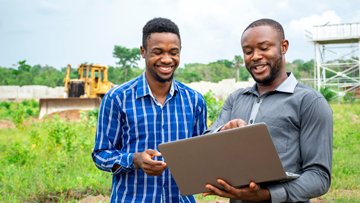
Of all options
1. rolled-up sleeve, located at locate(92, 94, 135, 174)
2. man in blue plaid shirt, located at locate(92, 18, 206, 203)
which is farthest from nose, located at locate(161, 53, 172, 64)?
rolled-up sleeve, located at locate(92, 94, 135, 174)

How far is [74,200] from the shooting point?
4.00 m

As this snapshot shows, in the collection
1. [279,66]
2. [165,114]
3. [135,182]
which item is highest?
[279,66]

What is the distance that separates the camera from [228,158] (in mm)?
1297

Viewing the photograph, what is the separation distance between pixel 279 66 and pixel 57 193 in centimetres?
386

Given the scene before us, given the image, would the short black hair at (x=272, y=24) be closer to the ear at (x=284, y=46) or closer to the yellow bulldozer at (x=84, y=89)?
the ear at (x=284, y=46)

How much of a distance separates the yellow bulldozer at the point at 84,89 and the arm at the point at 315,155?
466 inches

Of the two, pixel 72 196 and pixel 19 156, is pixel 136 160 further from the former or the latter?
pixel 19 156

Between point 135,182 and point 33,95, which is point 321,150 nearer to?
point 135,182

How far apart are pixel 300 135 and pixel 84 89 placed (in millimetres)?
13651

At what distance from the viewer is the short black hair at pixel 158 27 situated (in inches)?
76.0

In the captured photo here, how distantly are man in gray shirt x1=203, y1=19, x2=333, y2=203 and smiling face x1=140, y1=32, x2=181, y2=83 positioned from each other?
18.7 inches

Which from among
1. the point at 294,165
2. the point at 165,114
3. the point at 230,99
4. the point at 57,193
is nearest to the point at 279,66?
the point at 230,99

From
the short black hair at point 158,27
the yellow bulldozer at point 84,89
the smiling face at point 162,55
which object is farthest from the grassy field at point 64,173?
the yellow bulldozer at point 84,89

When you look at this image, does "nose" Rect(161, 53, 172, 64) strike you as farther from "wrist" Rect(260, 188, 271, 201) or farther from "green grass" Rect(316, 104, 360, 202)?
"green grass" Rect(316, 104, 360, 202)
